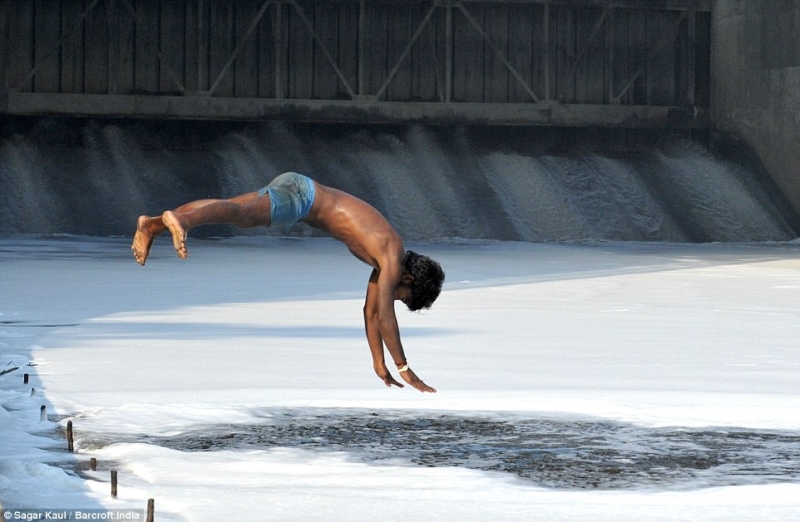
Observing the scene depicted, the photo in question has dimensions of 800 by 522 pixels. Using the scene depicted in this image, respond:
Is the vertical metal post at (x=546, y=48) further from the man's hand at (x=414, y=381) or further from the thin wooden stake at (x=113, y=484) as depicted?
the thin wooden stake at (x=113, y=484)

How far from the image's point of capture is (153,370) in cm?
1049

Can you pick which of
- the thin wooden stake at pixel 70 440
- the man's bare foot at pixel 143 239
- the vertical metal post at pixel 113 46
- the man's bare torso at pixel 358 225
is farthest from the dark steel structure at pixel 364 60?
the thin wooden stake at pixel 70 440

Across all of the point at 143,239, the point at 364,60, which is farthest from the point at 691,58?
the point at 143,239

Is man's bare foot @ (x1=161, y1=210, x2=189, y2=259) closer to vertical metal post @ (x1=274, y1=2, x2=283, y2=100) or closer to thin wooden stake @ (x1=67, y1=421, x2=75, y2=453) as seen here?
thin wooden stake @ (x1=67, y1=421, x2=75, y2=453)

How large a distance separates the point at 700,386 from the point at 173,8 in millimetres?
27651

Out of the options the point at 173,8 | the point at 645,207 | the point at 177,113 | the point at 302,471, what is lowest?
the point at 302,471

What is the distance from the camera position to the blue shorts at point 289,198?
342 inches

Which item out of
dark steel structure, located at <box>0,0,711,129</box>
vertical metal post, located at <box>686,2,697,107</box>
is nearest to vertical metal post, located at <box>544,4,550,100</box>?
dark steel structure, located at <box>0,0,711,129</box>

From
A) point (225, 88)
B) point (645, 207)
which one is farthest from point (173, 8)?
point (645, 207)

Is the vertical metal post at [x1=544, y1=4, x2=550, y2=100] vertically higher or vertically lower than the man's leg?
higher

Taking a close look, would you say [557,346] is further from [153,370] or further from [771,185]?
[771,185]

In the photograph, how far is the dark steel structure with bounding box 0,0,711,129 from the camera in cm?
3438

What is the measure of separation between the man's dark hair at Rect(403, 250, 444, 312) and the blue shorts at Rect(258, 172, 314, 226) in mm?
834

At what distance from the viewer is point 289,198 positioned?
28.6 feet
